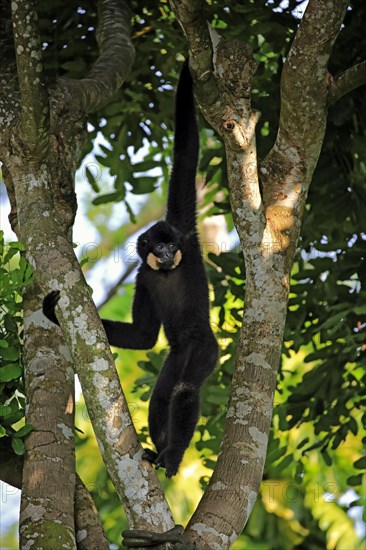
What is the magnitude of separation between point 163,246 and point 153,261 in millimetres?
162

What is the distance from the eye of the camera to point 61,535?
368 centimetres

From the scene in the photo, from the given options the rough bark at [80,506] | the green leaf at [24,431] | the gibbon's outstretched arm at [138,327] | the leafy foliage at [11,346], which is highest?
the gibbon's outstretched arm at [138,327]

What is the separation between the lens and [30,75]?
4301 mm

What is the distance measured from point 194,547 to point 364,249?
3191 millimetres

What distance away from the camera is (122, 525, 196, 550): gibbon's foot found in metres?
3.35

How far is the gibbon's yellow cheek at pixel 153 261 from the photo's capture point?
5.49 meters

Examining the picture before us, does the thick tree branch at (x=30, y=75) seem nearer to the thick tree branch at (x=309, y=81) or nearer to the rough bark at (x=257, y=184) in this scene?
the rough bark at (x=257, y=184)

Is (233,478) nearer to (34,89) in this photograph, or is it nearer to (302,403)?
A: (34,89)

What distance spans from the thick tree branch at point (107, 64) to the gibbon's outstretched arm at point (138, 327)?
1302 mm

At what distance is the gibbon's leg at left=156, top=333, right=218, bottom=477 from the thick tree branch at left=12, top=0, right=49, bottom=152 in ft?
5.41

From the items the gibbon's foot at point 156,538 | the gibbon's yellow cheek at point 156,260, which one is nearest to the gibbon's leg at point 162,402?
the gibbon's yellow cheek at point 156,260

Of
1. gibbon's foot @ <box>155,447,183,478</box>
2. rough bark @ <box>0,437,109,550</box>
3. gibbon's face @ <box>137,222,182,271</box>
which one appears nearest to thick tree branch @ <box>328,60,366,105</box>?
gibbon's face @ <box>137,222,182,271</box>

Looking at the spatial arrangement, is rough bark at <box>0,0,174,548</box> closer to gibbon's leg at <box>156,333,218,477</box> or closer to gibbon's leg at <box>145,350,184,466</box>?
gibbon's leg at <box>156,333,218,477</box>

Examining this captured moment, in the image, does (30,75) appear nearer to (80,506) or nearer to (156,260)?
(156,260)
